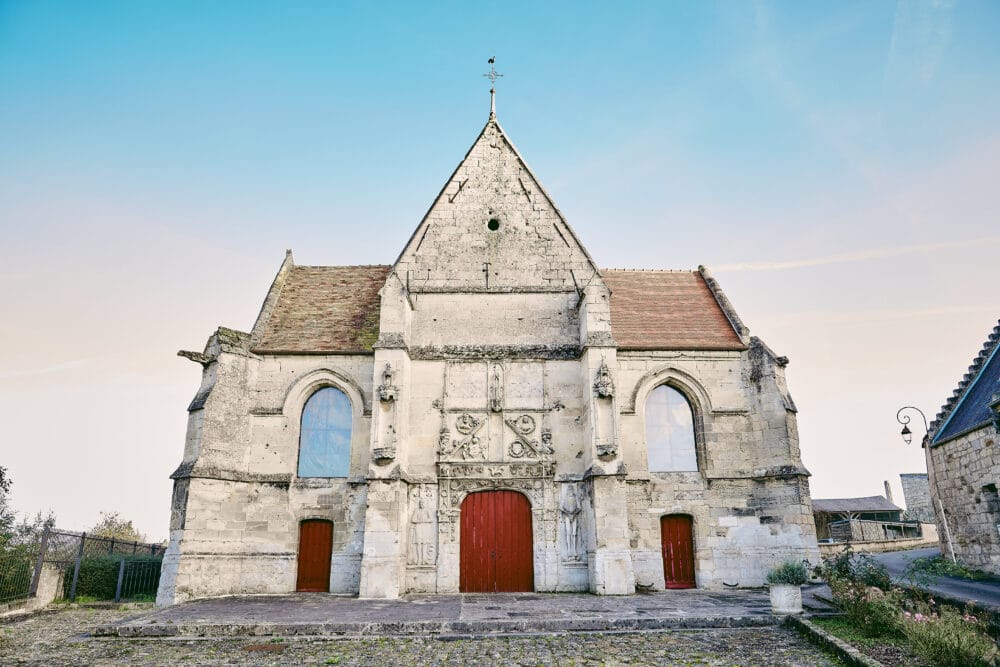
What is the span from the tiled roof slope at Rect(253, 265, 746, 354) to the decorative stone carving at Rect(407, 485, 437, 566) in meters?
4.26

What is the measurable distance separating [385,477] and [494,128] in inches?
436

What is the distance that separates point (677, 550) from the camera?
16.0m

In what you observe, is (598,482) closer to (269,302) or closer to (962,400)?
(269,302)

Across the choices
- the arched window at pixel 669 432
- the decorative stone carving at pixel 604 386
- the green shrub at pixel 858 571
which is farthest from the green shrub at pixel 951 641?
the arched window at pixel 669 432

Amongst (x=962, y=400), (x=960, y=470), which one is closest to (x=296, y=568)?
(x=960, y=470)

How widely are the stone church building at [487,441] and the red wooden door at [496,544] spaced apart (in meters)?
0.05

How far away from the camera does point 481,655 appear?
879cm

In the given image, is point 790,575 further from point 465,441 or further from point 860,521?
point 860,521

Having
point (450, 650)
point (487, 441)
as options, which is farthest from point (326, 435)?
point (450, 650)

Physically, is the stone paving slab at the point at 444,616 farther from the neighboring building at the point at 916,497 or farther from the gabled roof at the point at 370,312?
the neighboring building at the point at 916,497

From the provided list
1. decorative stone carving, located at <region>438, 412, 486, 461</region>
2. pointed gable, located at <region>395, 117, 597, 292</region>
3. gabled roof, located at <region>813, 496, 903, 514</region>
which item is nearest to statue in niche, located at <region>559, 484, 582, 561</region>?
decorative stone carving, located at <region>438, 412, 486, 461</region>

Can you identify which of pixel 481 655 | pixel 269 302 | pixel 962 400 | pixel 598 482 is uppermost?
pixel 269 302

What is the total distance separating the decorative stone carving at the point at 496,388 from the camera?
16.0 metres

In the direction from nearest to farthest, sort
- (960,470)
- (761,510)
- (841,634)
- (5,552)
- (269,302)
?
1. (841,634)
2. (5,552)
3. (761,510)
4. (960,470)
5. (269,302)
